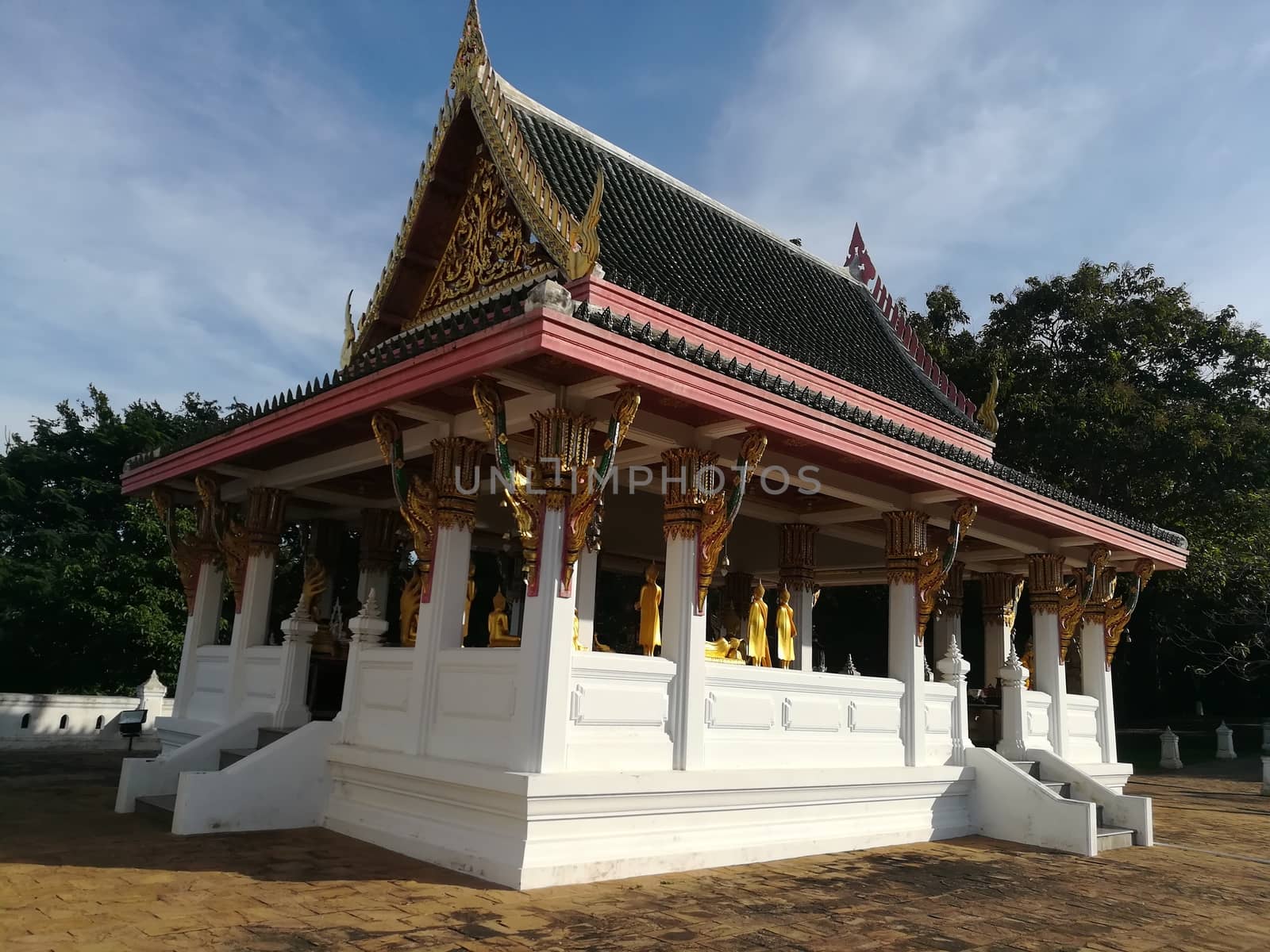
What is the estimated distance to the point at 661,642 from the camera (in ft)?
23.5

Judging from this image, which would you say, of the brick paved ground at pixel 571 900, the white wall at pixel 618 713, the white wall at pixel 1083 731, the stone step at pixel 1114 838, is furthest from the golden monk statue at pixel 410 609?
the white wall at pixel 1083 731

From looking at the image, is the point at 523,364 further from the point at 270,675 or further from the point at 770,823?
the point at 270,675

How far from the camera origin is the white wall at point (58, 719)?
14.9 metres

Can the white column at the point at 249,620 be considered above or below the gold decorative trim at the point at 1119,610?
below

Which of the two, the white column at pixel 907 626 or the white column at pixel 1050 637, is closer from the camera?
the white column at pixel 907 626

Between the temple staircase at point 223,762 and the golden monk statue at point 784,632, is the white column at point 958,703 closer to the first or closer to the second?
the golden monk statue at point 784,632

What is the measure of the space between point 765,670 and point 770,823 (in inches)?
45.6

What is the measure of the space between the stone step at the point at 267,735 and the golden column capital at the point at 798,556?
17.5 ft

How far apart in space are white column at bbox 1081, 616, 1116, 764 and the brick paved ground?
347cm

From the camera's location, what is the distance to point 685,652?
6977 millimetres

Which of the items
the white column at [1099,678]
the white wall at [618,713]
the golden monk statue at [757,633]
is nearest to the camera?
the white wall at [618,713]

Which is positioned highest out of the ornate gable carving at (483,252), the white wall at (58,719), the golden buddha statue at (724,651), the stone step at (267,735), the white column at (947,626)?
the ornate gable carving at (483,252)

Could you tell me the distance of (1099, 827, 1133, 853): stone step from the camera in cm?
886

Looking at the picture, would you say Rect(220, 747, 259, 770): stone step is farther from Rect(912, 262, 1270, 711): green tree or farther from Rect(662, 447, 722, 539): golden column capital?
Rect(912, 262, 1270, 711): green tree
